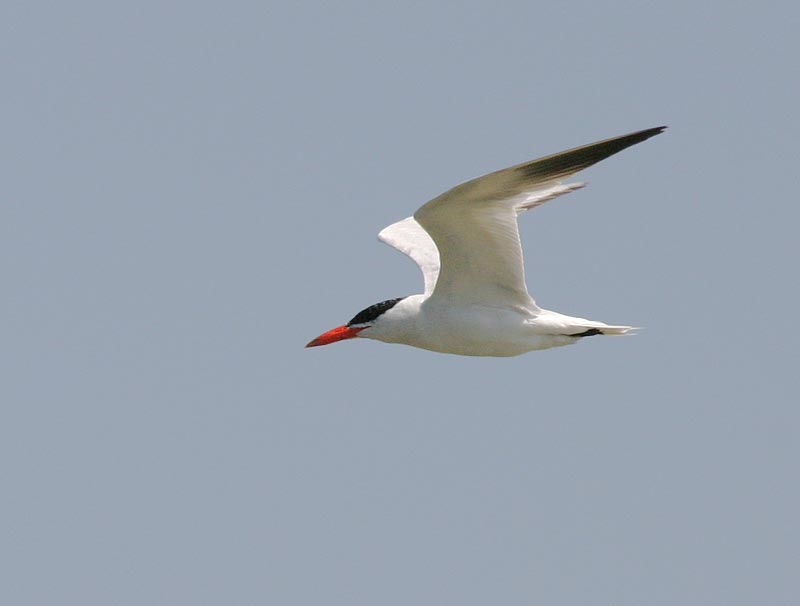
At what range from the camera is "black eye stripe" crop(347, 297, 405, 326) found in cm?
1057

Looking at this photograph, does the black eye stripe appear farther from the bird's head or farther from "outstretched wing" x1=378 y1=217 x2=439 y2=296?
"outstretched wing" x1=378 y1=217 x2=439 y2=296

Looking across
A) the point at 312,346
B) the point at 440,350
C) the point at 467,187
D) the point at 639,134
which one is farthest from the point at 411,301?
the point at 639,134

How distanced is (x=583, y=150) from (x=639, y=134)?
46 centimetres

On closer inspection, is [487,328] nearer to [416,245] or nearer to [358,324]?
[358,324]

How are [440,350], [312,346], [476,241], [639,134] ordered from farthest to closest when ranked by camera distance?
[312,346], [440,350], [476,241], [639,134]

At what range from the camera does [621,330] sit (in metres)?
9.95

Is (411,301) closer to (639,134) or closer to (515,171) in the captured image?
(515,171)

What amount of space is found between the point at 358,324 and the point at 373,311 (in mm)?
228

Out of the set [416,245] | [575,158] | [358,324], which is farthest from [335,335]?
[575,158]

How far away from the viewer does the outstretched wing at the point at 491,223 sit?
341 inches

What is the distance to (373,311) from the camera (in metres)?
10.7

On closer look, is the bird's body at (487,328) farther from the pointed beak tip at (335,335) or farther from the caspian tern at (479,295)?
the pointed beak tip at (335,335)

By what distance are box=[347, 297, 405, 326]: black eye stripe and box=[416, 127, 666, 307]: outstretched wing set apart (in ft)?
1.48

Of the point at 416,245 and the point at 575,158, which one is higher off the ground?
the point at 575,158
